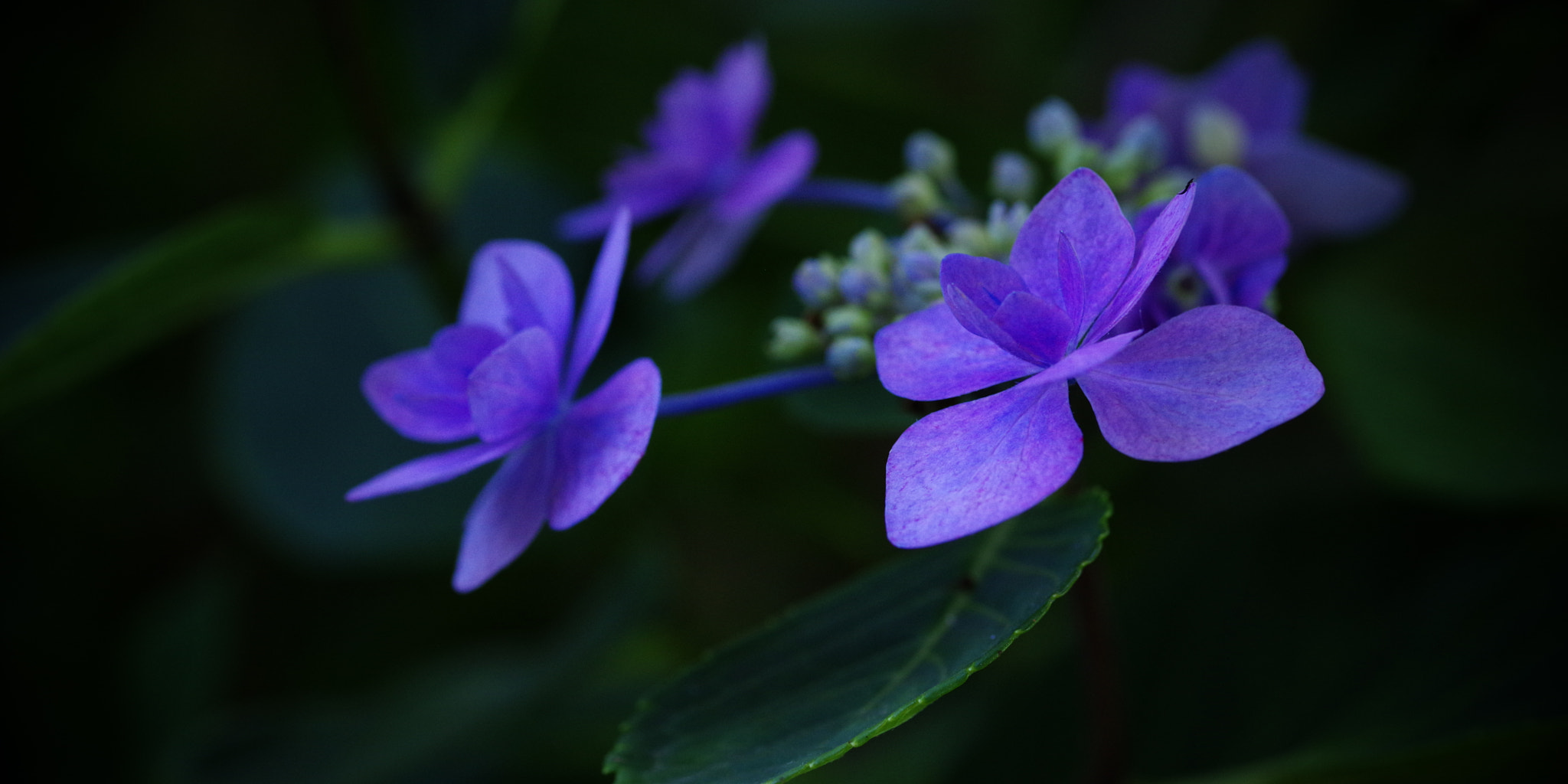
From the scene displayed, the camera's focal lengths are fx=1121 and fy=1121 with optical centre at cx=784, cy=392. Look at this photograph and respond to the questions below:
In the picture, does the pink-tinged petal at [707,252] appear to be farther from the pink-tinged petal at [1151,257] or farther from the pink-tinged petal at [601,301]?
the pink-tinged petal at [1151,257]

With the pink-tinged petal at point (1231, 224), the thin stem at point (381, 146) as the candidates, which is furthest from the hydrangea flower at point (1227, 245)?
the thin stem at point (381, 146)

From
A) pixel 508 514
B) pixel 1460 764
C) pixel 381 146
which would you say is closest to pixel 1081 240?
pixel 508 514

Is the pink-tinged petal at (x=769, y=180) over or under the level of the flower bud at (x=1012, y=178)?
over

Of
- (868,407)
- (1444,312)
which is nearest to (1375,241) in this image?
(1444,312)

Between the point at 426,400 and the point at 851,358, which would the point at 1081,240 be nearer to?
the point at 851,358

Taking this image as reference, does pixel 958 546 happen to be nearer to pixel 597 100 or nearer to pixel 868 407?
pixel 868 407

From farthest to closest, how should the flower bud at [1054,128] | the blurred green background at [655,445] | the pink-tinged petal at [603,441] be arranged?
the blurred green background at [655,445], the flower bud at [1054,128], the pink-tinged petal at [603,441]
